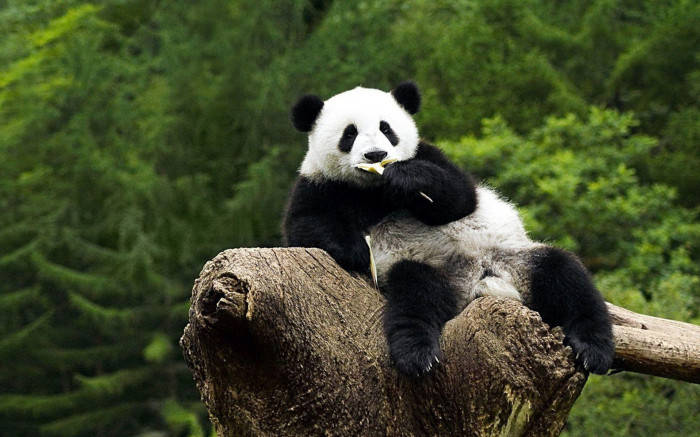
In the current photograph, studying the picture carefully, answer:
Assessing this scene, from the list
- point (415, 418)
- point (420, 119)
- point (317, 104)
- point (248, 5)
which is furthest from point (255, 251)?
point (248, 5)

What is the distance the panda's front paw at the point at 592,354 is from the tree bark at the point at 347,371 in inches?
1.5

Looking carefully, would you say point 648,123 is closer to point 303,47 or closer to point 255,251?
point 303,47

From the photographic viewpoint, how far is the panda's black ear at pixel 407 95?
456 cm

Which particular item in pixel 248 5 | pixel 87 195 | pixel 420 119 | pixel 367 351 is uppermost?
pixel 367 351

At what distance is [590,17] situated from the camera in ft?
51.5

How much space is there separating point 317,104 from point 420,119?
451 inches

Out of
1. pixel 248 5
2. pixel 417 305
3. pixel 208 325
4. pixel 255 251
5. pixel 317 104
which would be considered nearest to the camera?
pixel 208 325

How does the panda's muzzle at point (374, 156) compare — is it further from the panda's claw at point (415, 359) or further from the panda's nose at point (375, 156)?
the panda's claw at point (415, 359)

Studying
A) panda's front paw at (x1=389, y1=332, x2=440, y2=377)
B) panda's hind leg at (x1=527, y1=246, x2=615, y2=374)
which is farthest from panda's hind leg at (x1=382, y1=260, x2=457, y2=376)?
panda's hind leg at (x1=527, y1=246, x2=615, y2=374)

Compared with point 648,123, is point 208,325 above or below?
above

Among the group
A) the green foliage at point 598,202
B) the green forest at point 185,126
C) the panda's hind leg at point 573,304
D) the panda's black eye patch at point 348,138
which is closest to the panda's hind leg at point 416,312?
the panda's hind leg at point 573,304

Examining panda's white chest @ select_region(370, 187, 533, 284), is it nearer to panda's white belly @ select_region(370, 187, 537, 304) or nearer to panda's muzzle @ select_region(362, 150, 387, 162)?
panda's white belly @ select_region(370, 187, 537, 304)

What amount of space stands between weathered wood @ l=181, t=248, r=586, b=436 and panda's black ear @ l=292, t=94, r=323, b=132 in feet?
4.16

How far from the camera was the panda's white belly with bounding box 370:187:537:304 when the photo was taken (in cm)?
388
